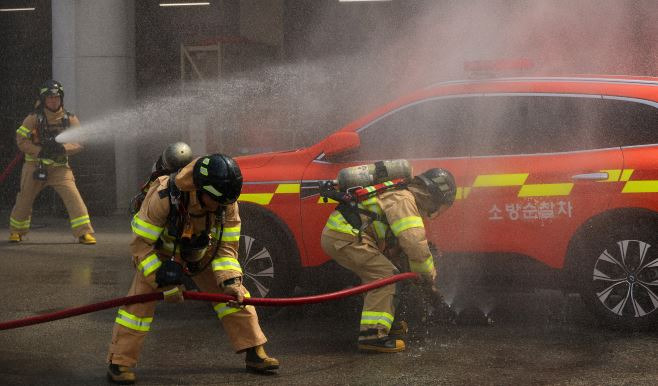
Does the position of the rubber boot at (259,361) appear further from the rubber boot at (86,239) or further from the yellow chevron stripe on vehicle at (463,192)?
the rubber boot at (86,239)

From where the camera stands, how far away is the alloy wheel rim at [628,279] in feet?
24.3

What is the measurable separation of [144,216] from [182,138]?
11081 millimetres

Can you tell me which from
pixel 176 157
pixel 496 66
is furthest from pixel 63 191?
pixel 496 66

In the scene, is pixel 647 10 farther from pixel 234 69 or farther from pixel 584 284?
pixel 584 284

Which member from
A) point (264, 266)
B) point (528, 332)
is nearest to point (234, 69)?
point (264, 266)

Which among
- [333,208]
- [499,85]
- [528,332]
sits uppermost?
[499,85]

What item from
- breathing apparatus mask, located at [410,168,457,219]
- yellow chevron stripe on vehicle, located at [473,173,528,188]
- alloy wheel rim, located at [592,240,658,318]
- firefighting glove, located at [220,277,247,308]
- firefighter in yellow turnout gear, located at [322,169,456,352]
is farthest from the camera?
yellow chevron stripe on vehicle, located at [473,173,528,188]

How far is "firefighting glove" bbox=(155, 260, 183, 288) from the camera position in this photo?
233 inches

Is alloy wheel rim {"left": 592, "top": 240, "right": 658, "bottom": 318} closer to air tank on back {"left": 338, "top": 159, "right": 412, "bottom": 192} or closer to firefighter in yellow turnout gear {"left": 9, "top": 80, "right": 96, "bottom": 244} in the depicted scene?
air tank on back {"left": 338, "top": 159, "right": 412, "bottom": 192}

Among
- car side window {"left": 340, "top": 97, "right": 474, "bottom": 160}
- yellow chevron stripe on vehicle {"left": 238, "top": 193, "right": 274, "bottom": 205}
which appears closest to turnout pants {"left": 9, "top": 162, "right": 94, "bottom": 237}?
yellow chevron stripe on vehicle {"left": 238, "top": 193, "right": 274, "bottom": 205}

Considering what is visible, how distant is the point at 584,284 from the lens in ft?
24.7

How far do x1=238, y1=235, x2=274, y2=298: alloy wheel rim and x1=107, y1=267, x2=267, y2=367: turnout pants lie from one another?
5.20 feet

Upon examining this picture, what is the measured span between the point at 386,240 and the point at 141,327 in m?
1.74

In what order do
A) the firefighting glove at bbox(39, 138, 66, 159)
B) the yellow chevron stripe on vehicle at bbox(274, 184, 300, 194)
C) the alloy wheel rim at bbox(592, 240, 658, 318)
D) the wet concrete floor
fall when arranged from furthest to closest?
1. the firefighting glove at bbox(39, 138, 66, 159)
2. the yellow chevron stripe on vehicle at bbox(274, 184, 300, 194)
3. the alloy wheel rim at bbox(592, 240, 658, 318)
4. the wet concrete floor
